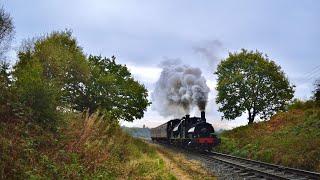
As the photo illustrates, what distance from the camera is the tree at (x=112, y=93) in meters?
41.4

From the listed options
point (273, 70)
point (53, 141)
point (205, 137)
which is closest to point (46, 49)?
point (205, 137)

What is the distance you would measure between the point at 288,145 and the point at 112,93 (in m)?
Result: 24.8

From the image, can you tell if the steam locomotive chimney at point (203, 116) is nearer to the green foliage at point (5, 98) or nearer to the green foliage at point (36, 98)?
the green foliage at point (5, 98)

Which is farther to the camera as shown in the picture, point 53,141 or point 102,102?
point 102,102

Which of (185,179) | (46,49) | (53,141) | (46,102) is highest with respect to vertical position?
(46,49)

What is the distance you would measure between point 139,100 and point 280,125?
23.0m

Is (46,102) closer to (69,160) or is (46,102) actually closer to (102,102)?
(69,160)

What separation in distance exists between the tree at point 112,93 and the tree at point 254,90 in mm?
10371

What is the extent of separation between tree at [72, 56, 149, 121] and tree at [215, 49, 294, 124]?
1037 centimetres

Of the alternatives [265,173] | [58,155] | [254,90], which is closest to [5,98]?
[58,155]

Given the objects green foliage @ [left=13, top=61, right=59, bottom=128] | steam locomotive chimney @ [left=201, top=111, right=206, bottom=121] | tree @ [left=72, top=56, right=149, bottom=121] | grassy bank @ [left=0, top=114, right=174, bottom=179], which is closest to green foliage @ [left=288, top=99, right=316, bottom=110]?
steam locomotive chimney @ [left=201, top=111, right=206, bottom=121]

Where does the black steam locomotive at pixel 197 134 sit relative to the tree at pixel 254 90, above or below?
below

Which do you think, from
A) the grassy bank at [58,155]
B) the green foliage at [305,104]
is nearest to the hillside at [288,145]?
the green foliage at [305,104]

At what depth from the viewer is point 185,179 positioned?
15359mm
